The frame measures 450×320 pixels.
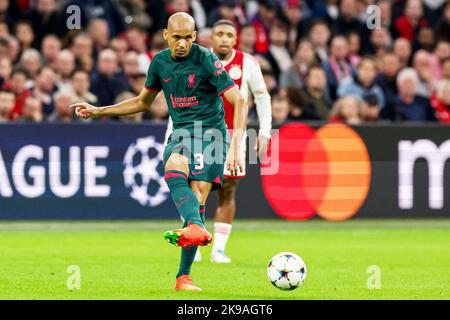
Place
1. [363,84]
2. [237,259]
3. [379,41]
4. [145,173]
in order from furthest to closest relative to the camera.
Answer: [379,41], [363,84], [145,173], [237,259]

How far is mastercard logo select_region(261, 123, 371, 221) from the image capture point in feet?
57.4

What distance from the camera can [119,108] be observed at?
33.7 ft

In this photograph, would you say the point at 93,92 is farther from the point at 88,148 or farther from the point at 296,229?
the point at 296,229

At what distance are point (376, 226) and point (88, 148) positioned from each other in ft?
14.3

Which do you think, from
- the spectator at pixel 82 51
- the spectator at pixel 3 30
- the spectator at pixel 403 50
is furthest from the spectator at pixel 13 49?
the spectator at pixel 403 50

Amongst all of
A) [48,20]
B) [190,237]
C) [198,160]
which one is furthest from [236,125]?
[48,20]

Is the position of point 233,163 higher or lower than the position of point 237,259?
higher

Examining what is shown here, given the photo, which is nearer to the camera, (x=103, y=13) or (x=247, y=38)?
(x=247, y=38)

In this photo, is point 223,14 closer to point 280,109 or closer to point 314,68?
point 314,68

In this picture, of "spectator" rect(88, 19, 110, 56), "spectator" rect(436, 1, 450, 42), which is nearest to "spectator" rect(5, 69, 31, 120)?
"spectator" rect(88, 19, 110, 56)

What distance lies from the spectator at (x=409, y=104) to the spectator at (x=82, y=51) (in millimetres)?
A: 5039

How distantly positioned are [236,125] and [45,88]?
29.4 ft

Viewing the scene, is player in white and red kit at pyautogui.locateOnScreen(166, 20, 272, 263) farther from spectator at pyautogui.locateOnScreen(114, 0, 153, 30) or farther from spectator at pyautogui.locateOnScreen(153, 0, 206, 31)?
spectator at pyautogui.locateOnScreen(114, 0, 153, 30)
